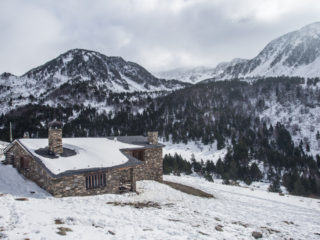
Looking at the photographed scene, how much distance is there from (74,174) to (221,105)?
139 m

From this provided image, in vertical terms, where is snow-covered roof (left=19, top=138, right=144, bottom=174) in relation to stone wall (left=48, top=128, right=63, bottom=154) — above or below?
below

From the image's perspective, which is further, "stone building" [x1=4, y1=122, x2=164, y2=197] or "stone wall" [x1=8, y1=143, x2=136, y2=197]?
"stone building" [x1=4, y1=122, x2=164, y2=197]

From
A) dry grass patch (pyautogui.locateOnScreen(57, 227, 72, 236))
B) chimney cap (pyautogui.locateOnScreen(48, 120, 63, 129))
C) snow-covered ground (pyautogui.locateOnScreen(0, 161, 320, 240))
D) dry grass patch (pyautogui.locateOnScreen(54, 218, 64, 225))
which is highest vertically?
chimney cap (pyautogui.locateOnScreen(48, 120, 63, 129))

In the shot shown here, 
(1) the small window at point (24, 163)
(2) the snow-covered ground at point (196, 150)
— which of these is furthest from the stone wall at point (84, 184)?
(2) the snow-covered ground at point (196, 150)

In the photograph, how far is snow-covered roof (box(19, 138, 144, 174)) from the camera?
15.1m

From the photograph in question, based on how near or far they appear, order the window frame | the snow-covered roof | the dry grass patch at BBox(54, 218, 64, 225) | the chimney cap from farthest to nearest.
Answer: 1. the chimney cap
2. the window frame
3. the snow-covered roof
4. the dry grass patch at BBox(54, 218, 64, 225)

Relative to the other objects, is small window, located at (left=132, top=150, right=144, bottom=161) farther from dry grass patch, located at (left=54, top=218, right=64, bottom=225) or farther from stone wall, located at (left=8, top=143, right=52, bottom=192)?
dry grass patch, located at (left=54, top=218, right=64, bottom=225)

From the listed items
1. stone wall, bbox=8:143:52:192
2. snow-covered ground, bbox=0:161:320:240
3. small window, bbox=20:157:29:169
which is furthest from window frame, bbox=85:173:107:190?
small window, bbox=20:157:29:169

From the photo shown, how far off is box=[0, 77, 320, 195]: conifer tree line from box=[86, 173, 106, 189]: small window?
45662mm

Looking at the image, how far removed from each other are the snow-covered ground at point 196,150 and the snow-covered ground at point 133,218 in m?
63.8

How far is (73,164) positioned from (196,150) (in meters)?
79.0

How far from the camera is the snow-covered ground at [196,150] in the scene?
82.5 m

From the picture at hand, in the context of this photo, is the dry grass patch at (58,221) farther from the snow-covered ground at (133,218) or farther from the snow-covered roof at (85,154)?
the snow-covered roof at (85,154)

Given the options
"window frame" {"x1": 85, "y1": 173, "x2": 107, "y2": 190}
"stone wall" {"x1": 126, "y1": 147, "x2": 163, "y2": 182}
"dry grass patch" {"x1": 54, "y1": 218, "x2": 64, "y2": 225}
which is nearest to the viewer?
"dry grass patch" {"x1": 54, "y1": 218, "x2": 64, "y2": 225}
